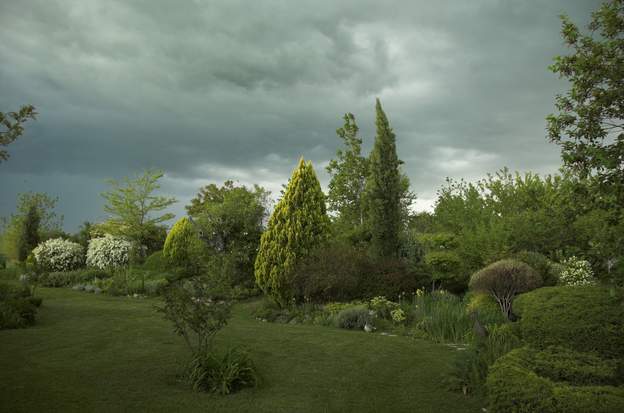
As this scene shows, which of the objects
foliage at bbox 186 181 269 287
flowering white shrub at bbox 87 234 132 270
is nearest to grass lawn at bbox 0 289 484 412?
foliage at bbox 186 181 269 287

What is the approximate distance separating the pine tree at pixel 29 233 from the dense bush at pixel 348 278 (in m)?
20.2

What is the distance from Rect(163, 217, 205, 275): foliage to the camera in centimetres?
1942

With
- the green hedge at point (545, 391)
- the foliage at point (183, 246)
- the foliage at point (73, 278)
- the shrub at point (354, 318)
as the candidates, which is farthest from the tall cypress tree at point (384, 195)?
the foliage at point (73, 278)

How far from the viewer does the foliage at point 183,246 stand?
63.7 feet

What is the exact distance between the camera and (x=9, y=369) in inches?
223

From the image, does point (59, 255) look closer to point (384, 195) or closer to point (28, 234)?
point (28, 234)

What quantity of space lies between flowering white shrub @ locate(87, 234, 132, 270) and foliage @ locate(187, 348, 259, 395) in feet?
56.9

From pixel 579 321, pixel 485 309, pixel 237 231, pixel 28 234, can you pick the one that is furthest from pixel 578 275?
pixel 28 234

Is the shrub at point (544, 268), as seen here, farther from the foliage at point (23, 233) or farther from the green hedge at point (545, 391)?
the foliage at point (23, 233)

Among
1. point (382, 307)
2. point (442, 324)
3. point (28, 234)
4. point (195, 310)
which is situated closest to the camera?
point (195, 310)

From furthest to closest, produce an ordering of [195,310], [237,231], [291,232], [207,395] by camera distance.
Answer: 1. [237,231]
2. [291,232]
3. [195,310]
4. [207,395]

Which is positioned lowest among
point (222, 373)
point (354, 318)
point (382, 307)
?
point (222, 373)

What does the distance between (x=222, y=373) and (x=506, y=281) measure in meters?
7.13

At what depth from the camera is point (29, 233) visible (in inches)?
1008
